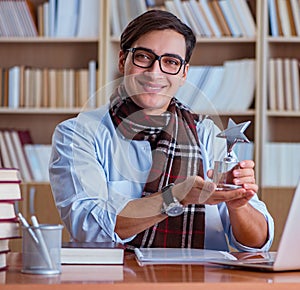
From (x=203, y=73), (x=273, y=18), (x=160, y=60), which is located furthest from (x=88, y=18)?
(x=160, y=60)

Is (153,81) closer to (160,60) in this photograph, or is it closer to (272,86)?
(160,60)

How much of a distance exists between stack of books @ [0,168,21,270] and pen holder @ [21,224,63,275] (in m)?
0.06

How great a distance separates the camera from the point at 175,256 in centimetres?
156

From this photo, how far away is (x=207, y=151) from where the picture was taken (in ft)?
6.27

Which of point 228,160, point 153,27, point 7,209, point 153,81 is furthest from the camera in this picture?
point 153,27

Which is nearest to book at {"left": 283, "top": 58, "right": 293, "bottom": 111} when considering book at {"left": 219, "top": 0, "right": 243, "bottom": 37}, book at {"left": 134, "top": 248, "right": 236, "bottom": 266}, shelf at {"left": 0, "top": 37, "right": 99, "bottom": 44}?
book at {"left": 219, "top": 0, "right": 243, "bottom": 37}

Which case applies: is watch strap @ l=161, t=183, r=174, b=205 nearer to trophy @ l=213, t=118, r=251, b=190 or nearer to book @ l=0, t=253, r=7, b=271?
trophy @ l=213, t=118, r=251, b=190

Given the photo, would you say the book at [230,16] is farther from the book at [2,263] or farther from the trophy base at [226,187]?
the book at [2,263]

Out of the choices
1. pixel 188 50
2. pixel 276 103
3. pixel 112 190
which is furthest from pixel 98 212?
pixel 276 103

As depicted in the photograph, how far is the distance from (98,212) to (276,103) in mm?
1998

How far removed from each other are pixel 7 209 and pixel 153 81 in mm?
565

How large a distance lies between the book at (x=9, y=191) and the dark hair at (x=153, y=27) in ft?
2.27

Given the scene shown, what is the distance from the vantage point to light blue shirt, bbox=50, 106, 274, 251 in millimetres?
1785

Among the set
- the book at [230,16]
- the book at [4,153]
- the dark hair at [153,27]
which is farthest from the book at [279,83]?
the dark hair at [153,27]
